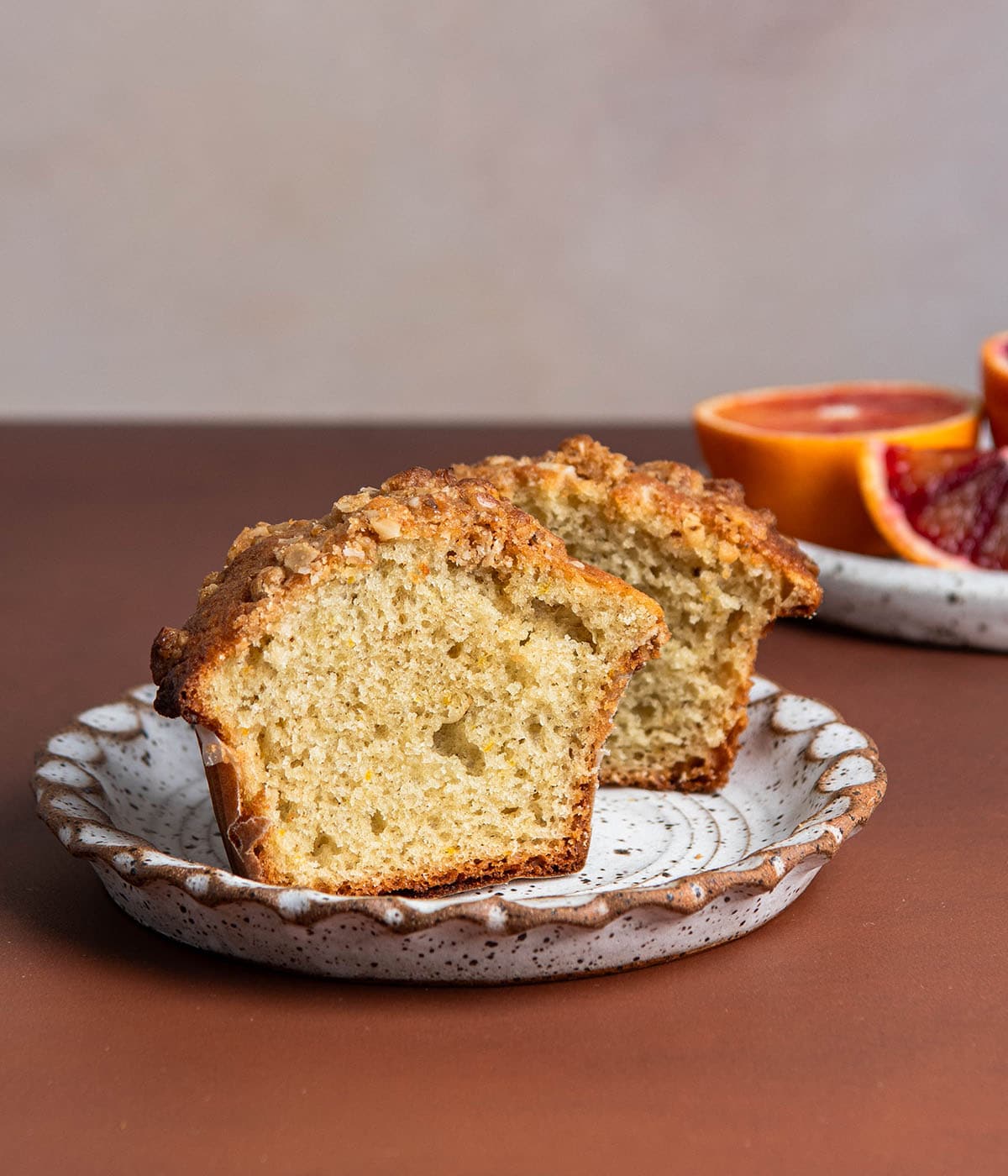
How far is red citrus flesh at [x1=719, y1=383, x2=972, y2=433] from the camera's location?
368cm

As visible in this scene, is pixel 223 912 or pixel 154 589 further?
pixel 154 589

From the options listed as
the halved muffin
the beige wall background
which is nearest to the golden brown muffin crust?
the halved muffin

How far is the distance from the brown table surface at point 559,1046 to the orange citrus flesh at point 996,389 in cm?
140

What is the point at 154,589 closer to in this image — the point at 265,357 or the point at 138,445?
the point at 138,445

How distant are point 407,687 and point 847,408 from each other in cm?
220

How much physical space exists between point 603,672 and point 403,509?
337mm

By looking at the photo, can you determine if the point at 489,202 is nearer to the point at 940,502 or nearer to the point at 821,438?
the point at 821,438

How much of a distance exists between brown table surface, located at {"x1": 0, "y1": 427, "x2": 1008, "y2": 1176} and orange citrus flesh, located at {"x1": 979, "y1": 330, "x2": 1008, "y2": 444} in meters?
1.40

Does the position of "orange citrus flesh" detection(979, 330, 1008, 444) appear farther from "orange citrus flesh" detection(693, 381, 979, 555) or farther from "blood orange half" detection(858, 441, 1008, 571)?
"blood orange half" detection(858, 441, 1008, 571)

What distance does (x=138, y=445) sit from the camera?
490cm

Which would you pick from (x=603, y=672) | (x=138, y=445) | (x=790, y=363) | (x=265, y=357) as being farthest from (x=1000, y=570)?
(x=265, y=357)

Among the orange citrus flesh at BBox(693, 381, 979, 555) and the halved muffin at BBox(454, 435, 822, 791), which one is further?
the orange citrus flesh at BBox(693, 381, 979, 555)

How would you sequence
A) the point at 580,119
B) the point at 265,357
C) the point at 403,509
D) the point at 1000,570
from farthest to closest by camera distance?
1. the point at 265,357
2. the point at 580,119
3. the point at 1000,570
4. the point at 403,509

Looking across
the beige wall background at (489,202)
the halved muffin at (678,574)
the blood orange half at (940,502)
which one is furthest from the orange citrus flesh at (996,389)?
the beige wall background at (489,202)
